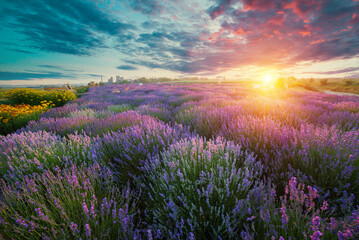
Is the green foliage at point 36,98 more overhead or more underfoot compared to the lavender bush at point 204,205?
more overhead

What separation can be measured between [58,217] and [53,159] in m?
1.08

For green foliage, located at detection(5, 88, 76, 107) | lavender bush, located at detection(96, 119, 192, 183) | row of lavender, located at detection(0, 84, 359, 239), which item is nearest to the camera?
row of lavender, located at detection(0, 84, 359, 239)

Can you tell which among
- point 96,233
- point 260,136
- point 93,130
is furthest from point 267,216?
point 93,130

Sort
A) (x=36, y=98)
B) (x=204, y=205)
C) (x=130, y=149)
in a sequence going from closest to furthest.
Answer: (x=204, y=205) < (x=130, y=149) < (x=36, y=98)

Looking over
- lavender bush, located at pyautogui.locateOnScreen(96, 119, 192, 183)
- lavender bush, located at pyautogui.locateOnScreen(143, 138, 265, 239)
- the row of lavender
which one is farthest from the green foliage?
lavender bush, located at pyautogui.locateOnScreen(143, 138, 265, 239)

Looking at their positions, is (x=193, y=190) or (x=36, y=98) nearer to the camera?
(x=193, y=190)

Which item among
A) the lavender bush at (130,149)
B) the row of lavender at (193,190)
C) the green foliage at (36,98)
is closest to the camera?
the row of lavender at (193,190)

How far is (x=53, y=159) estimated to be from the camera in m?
2.01

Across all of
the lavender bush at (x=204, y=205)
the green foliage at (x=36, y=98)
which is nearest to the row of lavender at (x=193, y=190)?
the lavender bush at (x=204, y=205)

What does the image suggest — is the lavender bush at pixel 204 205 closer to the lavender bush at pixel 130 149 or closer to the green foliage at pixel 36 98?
the lavender bush at pixel 130 149

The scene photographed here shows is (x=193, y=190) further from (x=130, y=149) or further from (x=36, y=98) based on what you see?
(x=36, y=98)

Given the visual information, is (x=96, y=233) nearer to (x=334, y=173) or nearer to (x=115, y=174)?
(x=115, y=174)

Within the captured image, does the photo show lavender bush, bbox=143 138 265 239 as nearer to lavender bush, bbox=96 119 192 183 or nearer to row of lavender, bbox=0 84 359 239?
row of lavender, bbox=0 84 359 239

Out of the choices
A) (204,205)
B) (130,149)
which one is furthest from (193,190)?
(130,149)
